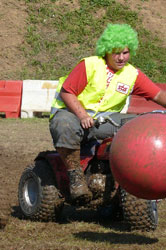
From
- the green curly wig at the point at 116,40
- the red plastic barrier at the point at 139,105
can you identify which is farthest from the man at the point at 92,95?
the red plastic barrier at the point at 139,105

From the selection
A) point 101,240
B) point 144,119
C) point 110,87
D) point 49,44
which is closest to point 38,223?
point 101,240

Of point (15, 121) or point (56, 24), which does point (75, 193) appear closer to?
point (15, 121)

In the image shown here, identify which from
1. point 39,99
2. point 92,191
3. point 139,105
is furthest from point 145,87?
point 39,99

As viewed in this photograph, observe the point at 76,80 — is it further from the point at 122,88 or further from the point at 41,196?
the point at 41,196

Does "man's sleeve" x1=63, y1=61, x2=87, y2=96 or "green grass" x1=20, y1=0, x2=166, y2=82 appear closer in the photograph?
"man's sleeve" x1=63, y1=61, x2=87, y2=96

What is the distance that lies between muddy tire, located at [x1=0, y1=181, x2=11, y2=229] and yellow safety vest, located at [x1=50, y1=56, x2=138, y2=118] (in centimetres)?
113

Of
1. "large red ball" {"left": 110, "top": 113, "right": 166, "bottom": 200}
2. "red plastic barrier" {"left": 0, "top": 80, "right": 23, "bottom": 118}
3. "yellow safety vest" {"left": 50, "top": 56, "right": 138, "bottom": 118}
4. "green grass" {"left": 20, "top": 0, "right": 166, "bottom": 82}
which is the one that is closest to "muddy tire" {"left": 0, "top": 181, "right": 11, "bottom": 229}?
"yellow safety vest" {"left": 50, "top": 56, "right": 138, "bottom": 118}

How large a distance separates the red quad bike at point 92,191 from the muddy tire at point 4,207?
205 millimetres

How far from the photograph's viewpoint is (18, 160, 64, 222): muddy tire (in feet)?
19.2

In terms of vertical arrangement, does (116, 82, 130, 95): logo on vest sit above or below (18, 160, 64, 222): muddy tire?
above

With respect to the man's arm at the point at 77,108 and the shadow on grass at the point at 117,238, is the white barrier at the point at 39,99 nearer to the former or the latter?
the man's arm at the point at 77,108

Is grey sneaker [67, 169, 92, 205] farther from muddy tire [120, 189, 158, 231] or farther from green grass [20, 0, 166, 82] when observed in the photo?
green grass [20, 0, 166, 82]

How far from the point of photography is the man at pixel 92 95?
17.7 feet

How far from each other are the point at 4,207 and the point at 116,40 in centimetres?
227
